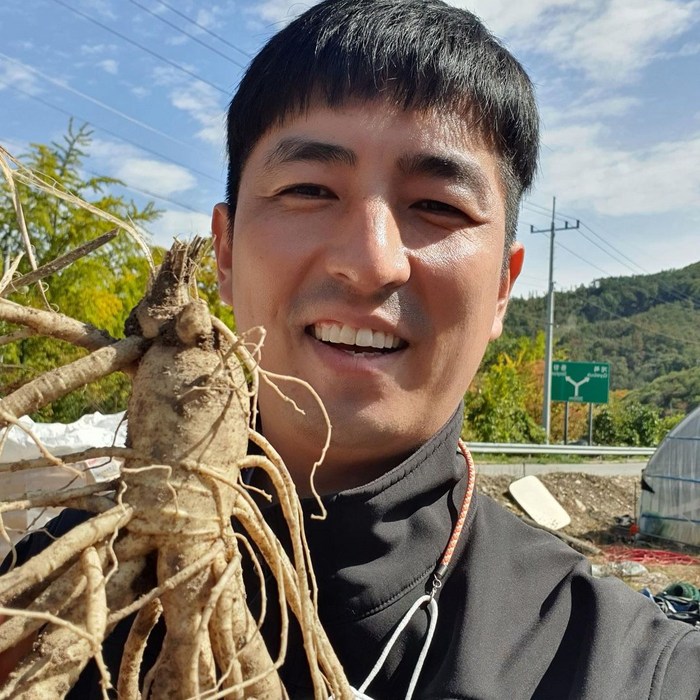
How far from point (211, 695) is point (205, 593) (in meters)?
0.16

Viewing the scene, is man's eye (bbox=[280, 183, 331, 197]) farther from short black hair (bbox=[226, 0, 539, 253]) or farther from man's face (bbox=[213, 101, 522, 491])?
short black hair (bbox=[226, 0, 539, 253])

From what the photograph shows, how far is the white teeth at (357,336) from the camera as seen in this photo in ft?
3.85

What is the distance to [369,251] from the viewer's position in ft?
3.68

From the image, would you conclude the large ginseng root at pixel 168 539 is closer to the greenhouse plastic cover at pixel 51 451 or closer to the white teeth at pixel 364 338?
the white teeth at pixel 364 338

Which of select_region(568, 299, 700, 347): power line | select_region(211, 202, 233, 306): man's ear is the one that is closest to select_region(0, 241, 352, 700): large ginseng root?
select_region(211, 202, 233, 306): man's ear

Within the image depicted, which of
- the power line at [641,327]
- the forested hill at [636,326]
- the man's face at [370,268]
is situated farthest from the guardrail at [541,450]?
the power line at [641,327]

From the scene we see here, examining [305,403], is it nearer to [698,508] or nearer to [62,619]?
[62,619]

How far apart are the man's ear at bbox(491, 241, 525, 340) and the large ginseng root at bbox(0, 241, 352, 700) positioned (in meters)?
0.63

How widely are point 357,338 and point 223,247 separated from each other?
0.54 m

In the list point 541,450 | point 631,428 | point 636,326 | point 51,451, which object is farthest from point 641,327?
point 51,451

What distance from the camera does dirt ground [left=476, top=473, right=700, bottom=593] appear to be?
27.3 ft

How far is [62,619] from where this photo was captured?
3.33ft

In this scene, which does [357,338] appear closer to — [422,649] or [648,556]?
[422,649]

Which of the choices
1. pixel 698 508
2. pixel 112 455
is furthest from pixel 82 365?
pixel 698 508
